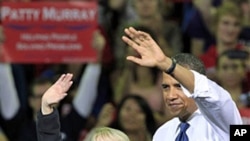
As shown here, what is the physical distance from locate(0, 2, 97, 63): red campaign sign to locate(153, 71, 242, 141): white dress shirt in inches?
102

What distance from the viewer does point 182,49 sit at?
369 inches

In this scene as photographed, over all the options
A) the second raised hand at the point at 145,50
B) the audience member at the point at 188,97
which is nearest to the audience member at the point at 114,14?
the audience member at the point at 188,97

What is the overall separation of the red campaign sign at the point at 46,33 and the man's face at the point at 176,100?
2618 mm

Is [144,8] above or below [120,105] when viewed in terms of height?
→ above

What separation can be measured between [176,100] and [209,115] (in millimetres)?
290

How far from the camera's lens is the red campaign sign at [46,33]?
8602 mm

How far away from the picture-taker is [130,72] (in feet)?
29.4

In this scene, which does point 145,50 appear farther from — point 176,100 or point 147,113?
point 147,113

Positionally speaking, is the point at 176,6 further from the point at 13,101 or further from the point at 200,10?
the point at 13,101

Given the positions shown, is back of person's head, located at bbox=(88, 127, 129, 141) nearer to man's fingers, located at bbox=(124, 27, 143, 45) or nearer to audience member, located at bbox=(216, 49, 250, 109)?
man's fingers, located at bbox=(124, 27, 143, 45)

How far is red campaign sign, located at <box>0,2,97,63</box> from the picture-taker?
8.60 m

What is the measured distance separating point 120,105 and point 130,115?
159 mm

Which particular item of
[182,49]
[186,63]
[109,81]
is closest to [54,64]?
[109,81]

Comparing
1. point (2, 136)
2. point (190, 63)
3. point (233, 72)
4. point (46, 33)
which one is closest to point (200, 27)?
point (233, 72)
